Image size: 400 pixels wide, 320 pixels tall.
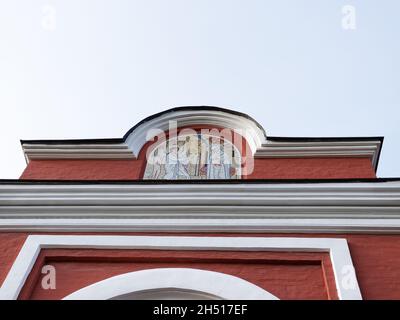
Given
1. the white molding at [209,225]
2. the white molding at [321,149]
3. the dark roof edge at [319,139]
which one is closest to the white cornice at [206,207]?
the white molding at [209,225]

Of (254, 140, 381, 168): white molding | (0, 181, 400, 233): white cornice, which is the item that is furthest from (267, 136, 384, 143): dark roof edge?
(0, 181, 400, 233): white cornice

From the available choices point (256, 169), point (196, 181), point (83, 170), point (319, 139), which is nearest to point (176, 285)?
point (196, 181)

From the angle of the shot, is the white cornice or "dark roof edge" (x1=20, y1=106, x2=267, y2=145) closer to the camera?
the white cornice

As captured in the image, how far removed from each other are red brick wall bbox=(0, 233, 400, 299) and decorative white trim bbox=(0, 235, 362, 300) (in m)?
0.11

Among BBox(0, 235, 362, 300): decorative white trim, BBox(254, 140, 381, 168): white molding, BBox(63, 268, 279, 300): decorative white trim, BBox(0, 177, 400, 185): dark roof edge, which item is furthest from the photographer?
BBox(254, 140, 381, 168): white molding

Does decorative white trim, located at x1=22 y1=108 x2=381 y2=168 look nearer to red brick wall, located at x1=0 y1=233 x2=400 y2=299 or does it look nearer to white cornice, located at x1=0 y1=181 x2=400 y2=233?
white cornice, located at x1=0 y1=181 x2=400 y2=233

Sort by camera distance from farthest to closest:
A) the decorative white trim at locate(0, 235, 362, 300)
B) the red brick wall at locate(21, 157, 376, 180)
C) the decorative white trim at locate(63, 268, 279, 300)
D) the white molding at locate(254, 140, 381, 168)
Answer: the white molding at locate(254, 140, 381, 168) → the red brick wall at locate(21, 157, 376, 180) → the decorative white trim at locate(0, 235, 362, 300) → the decorative white trim at locate(63, 268, 279, 300)

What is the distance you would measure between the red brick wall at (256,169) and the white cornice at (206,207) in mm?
839

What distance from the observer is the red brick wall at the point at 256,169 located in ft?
22.7

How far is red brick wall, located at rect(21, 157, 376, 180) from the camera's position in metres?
6.91
